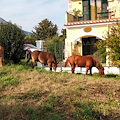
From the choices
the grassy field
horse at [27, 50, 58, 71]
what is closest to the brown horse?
horse at [27, 50, 58, 71]

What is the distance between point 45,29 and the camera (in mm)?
34312

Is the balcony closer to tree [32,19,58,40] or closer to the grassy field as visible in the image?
the grassy field

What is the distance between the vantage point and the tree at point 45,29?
34.1m

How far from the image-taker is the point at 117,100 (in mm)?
5855

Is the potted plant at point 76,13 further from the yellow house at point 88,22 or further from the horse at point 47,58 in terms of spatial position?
the horse at point 47,58

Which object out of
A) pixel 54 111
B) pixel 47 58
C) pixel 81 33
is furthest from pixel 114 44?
pixel 81 33

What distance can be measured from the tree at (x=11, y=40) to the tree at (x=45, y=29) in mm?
21505

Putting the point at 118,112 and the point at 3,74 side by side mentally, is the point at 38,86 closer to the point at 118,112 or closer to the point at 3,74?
the point at 3,74

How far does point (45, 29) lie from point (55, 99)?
29.5m

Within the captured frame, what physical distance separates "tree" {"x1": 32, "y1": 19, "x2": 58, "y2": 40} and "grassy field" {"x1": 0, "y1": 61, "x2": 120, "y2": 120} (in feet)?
85.6

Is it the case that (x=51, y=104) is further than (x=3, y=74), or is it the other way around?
(x=3, y=74)

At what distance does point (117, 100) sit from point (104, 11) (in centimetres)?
1159

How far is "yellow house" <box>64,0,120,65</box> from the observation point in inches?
556

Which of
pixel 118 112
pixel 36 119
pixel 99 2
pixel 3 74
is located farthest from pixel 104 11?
pixel 36 119
